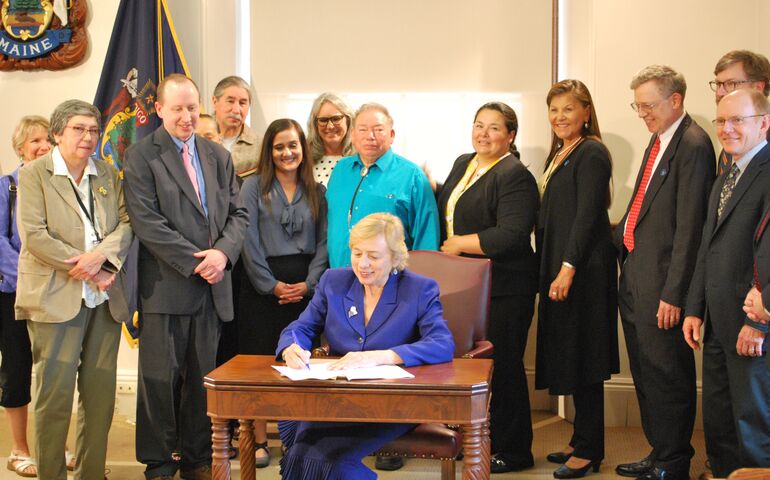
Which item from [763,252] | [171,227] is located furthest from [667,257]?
[171,227]

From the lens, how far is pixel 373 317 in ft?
10.7

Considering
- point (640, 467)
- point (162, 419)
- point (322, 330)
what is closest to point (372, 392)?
point (322, 330)

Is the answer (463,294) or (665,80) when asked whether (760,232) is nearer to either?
(665,80)

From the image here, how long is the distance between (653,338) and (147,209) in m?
2.32

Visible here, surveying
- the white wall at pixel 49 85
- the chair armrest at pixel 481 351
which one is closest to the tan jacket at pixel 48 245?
the chair armrest at pixel 481 351

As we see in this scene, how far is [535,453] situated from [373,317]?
70.9 inches

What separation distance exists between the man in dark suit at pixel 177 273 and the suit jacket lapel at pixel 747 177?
2122mm

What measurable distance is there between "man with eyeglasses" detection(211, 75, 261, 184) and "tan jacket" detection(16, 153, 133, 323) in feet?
3.46

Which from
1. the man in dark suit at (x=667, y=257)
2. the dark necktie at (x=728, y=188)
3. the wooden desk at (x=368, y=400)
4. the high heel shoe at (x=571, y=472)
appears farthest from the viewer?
the high heel shoe at (x=571, y=472)

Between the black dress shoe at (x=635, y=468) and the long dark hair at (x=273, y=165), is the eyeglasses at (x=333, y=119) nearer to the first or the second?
the long dark hair at (x=273, y=165)

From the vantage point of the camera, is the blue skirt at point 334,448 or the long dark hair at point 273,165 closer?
the blue skirt at point 334,448

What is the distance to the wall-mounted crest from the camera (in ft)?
17.8

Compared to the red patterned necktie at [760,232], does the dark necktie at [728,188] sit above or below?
above

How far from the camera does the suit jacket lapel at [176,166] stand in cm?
399
